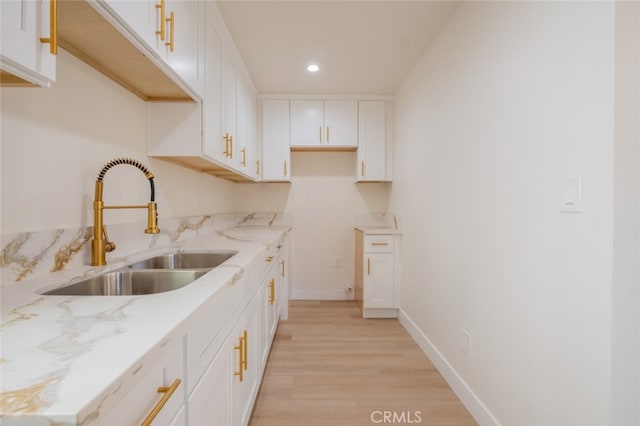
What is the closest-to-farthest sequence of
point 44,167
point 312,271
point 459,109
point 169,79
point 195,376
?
1. point 195,376
2. point 44,167
3. point 169,79
4. point 459,109
5. point 312,271

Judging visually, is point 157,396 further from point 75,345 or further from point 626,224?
point 626,224

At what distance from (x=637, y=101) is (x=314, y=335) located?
255cm

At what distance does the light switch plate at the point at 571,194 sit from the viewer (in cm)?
103

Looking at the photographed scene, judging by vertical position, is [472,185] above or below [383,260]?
above

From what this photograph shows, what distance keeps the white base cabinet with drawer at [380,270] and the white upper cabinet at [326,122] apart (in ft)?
3.67

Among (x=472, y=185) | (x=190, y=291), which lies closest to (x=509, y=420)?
(x=472, y=185)

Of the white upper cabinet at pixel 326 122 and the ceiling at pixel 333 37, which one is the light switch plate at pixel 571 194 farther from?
the white upper cabinet at pixel 326 122

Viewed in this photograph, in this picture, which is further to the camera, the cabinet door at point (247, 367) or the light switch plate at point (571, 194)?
the cabinet door at point (247, 367)

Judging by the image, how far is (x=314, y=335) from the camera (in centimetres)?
278

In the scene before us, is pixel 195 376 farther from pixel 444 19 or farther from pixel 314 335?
pixel 444 19

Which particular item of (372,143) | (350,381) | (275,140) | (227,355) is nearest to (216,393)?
(227,355)

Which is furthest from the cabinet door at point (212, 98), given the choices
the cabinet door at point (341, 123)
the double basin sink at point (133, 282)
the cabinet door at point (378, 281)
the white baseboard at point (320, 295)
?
the white baseboard at point (320, 295)

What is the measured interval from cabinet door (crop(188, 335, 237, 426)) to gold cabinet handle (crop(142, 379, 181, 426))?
0.14 m

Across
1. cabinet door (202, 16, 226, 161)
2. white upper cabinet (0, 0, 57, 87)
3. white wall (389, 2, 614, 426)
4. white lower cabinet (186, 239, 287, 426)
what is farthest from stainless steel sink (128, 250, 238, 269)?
white wall (389, 2, 614, 426)
